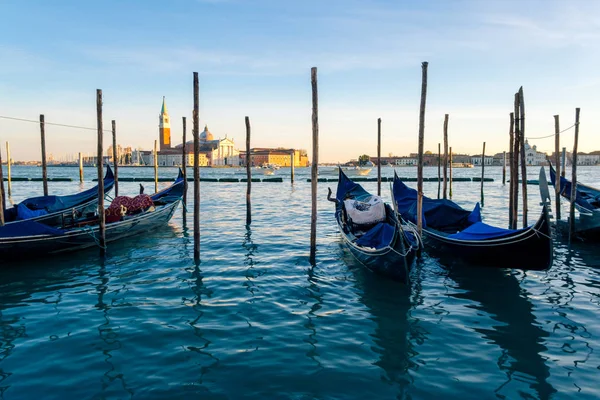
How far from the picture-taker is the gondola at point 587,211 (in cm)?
948

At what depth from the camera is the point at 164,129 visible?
117625mm

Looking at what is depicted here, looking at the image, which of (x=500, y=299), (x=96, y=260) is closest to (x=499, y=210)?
(x=500, y=299)

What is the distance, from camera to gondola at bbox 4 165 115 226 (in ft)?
30.6

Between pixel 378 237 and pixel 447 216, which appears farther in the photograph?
pixel 447 216

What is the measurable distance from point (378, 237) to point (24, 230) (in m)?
6.36

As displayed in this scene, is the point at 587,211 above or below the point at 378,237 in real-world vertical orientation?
above

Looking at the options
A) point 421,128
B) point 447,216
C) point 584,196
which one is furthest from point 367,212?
point 584,196

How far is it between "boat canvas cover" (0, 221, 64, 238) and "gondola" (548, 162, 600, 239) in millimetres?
11486

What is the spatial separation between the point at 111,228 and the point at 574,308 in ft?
28.9

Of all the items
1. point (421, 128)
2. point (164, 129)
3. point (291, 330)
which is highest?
point (164, 129)

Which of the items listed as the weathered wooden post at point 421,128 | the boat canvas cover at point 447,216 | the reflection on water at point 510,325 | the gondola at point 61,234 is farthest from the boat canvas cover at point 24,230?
the boat canvas cover at point 447,216

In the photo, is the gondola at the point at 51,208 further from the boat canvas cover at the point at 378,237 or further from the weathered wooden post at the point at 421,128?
the weathered wooden post at the point at 421,128

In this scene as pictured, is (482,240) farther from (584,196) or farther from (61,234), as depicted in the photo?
(61,234)

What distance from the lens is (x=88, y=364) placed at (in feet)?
13.2
